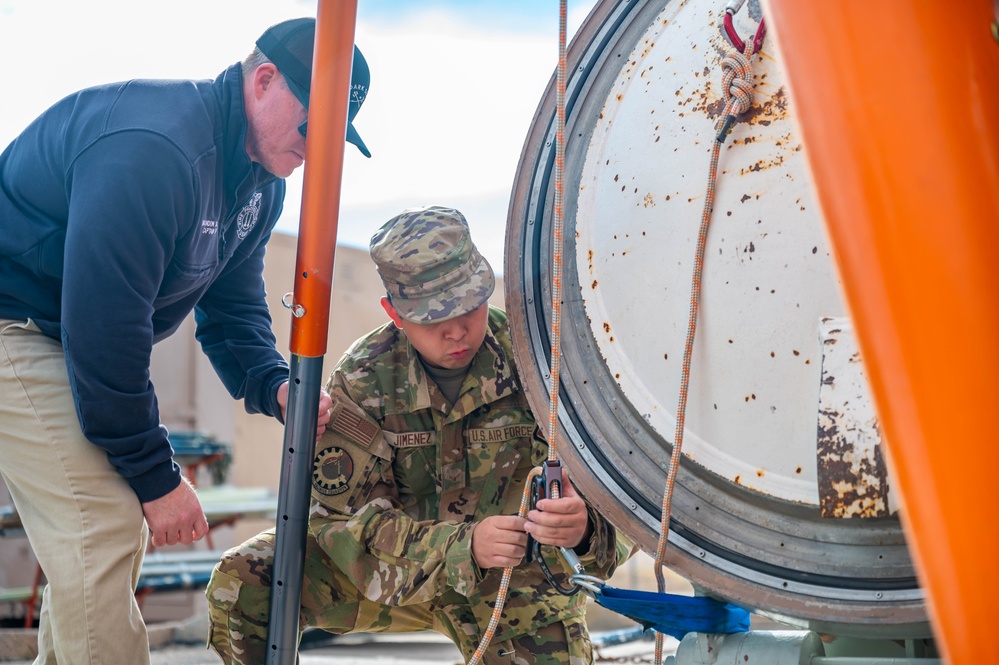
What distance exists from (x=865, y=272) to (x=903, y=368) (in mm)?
72

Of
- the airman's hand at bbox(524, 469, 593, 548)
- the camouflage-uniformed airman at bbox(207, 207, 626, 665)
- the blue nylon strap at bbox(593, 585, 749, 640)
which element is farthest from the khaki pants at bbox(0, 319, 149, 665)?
the blue nylon strap at bbox(593, 585, 749, 640)

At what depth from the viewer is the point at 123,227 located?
6.16 feet

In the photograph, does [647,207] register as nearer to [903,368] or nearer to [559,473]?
[559,473]

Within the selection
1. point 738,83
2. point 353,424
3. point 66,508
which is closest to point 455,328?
point 353,424

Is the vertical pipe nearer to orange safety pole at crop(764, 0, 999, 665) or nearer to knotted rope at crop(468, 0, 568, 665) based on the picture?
knotted rope at crop(468, 0, 568, 665)

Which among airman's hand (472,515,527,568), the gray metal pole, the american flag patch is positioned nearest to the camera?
airman's hand (472,515,527,568)

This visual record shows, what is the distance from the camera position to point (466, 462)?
2555 millimetres

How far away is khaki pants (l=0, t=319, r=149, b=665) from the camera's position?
194 cm

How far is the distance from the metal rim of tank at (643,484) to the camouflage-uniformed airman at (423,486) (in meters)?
0.34

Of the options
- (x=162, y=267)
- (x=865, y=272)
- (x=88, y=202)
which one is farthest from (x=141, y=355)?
(x=865, y=272)

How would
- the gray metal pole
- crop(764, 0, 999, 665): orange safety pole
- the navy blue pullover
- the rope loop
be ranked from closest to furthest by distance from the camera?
crop(764, 0, 999, 665): orange safety pole, the rope loop, the navy blue pullover, the gray metal pole

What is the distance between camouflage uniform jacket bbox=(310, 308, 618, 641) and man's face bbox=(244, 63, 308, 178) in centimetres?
60

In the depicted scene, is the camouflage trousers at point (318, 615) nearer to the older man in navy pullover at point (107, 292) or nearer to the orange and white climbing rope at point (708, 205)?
the older man in navy pullover at point (107, 292)

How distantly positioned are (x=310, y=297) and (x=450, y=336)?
375 mm
